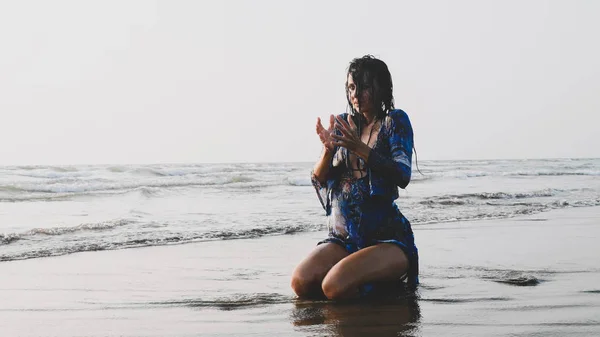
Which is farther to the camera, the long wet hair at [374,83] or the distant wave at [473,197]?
the distant wave at [473,197]

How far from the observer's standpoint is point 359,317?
368 cm

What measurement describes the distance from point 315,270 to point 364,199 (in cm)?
54

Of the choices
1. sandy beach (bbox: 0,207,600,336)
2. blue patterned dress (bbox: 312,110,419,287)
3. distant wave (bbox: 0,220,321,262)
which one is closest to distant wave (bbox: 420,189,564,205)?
distant wave (bbox: 0,220,321,262)

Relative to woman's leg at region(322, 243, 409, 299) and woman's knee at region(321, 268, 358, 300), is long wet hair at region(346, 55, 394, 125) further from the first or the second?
woman's knee at region(321, 268, 358, 300)

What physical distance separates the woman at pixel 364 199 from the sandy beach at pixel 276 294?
0.16m

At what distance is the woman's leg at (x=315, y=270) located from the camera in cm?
438

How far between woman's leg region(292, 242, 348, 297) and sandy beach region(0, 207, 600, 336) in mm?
114

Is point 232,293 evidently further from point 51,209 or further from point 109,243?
point 51,209

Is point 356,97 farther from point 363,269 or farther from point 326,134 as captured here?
point 363,269

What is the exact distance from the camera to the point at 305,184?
74.0ft

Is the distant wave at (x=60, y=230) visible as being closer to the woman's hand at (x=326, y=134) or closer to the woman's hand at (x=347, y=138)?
the woman's hand at (x=326, y=134)

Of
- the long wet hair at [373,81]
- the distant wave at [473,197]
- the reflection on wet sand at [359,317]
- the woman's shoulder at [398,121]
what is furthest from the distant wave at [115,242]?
the distant wave at [473,197]

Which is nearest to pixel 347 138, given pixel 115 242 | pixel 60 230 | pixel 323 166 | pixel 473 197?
pixel 323 166

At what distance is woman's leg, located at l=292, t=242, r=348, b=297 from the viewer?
4383 millimetres
